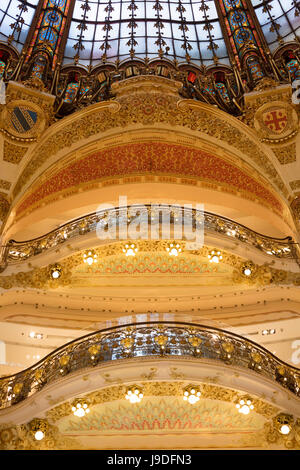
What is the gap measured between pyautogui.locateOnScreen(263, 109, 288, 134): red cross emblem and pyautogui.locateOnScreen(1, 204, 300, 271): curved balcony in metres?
2.29

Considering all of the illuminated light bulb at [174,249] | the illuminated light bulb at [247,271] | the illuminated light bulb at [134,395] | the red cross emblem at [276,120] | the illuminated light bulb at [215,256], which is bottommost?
the illuminated light bulb at [134,395]

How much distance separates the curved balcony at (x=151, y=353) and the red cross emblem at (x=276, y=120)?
4917 mm

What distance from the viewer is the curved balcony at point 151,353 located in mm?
7469

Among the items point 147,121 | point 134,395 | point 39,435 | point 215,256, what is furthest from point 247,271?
point 39,435

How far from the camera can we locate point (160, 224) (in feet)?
33.3

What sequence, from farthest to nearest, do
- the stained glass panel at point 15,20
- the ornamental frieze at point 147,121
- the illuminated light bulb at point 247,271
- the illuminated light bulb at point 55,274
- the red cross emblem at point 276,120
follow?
1. the stained glass panel at point 15,20
2. the ornamental frieze at point 147,121
3. the red cross emblem at point 276,120
4. the illuminated light bulb at point 55,274
5. the illuminated light bulb at point 247,271

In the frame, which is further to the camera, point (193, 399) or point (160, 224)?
point (160, 224)

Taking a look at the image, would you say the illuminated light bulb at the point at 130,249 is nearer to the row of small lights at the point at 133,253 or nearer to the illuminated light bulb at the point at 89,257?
the row of small lights at the point at 133,253

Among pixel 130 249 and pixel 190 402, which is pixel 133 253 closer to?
pixel 130 249

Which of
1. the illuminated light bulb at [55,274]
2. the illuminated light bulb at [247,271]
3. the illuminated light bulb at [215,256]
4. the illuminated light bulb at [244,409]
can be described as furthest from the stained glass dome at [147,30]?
the illuminated light bulb at [244,409]

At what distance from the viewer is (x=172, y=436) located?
7988 mm

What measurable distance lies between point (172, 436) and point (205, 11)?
1285 cm

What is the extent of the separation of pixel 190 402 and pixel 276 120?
6.38 m
